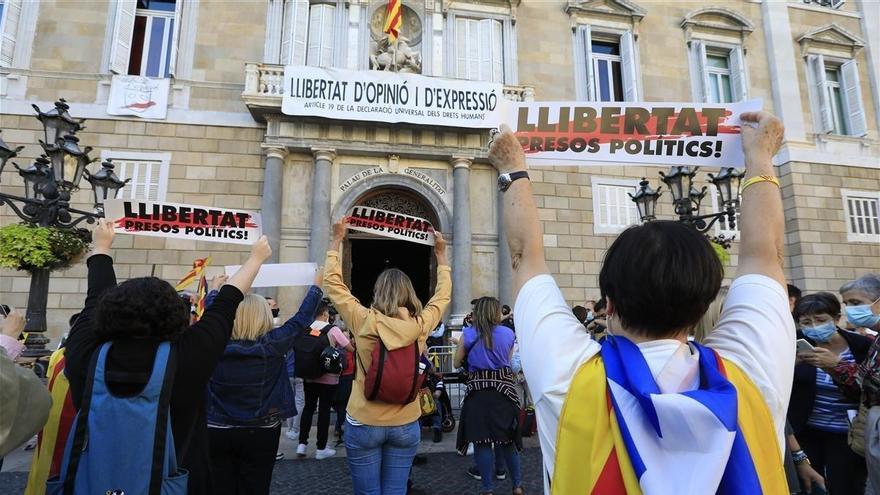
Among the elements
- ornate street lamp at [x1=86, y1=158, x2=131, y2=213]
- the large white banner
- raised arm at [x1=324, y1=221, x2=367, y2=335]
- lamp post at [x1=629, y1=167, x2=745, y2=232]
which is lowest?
raised arm at [x1=324, y1=221, x2=367, y2=335]

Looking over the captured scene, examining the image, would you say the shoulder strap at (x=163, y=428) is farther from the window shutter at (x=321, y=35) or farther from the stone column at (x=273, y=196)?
the window shutter at (x=321, y=35)

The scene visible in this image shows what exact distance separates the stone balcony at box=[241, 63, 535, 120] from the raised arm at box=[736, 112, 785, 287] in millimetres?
11387

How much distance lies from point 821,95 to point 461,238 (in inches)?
495

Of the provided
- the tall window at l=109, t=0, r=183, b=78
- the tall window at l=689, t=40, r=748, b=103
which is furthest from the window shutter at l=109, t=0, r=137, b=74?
the tall window at l=689, t=40, r=748, b=103

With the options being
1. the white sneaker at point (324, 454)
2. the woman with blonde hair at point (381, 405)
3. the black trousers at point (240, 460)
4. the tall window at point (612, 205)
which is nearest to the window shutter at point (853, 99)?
the tall window at point (612, 205)

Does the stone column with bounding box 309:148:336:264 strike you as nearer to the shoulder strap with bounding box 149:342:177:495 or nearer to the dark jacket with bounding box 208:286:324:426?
the dark jacket with bounding box 208:286:324:426

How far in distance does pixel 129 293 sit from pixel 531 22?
47.6 feet

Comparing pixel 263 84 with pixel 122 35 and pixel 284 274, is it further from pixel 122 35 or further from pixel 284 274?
pixel 284 274

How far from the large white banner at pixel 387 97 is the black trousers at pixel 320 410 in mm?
7210

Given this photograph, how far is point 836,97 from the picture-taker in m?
16.3

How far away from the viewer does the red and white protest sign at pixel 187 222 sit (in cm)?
472

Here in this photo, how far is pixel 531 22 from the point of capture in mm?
14352

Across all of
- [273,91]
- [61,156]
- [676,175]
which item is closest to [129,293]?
[61,156]

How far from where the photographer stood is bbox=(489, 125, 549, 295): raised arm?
145 cm
